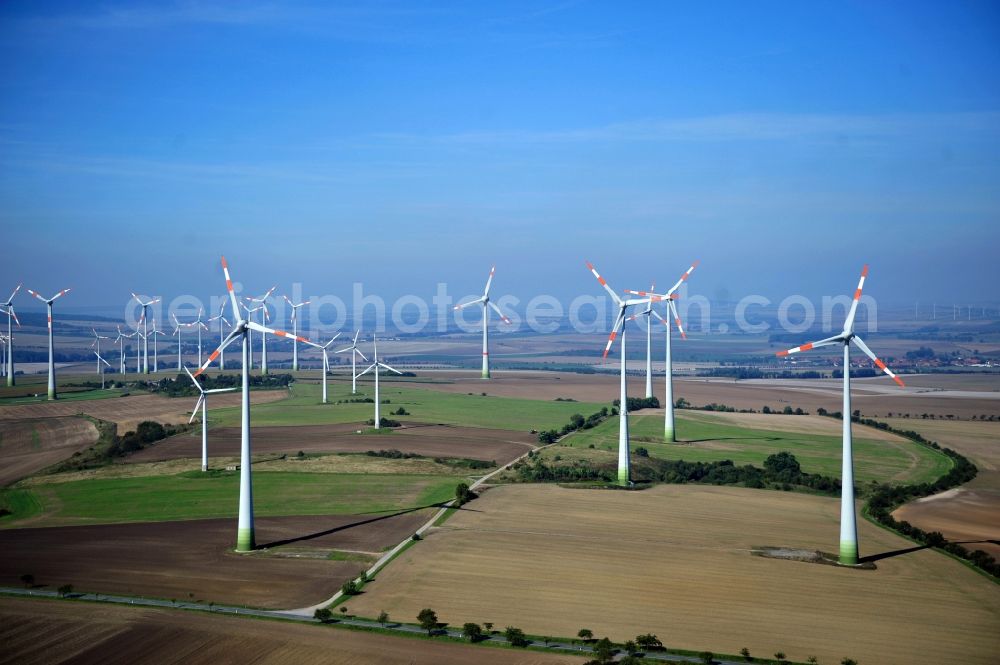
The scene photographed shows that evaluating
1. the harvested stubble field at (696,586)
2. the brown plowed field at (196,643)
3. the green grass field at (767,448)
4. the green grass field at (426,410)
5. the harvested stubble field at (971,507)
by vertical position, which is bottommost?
the brown plowed field at (196,643)

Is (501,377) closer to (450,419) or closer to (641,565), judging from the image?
(450,419)

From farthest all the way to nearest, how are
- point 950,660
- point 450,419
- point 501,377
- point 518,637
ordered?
point 501,377
point 450,419
point 518,637
point 950,660

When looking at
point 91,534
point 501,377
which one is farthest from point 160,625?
point 501,377

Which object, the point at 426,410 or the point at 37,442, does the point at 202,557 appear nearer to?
the point at 37,442

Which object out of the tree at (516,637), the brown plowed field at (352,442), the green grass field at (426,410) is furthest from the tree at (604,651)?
the green grass field at (426,410)

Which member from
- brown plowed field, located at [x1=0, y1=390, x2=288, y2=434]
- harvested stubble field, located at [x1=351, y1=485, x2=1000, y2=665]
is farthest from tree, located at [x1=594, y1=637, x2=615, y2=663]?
brown plowed field, located at [x1=0, y1=390, x2=288, y2=434]

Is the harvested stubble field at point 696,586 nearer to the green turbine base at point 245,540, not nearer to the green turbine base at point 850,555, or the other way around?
the green turbine base at point 850,555

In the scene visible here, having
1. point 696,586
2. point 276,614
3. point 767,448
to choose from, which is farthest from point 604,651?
point 767,448
